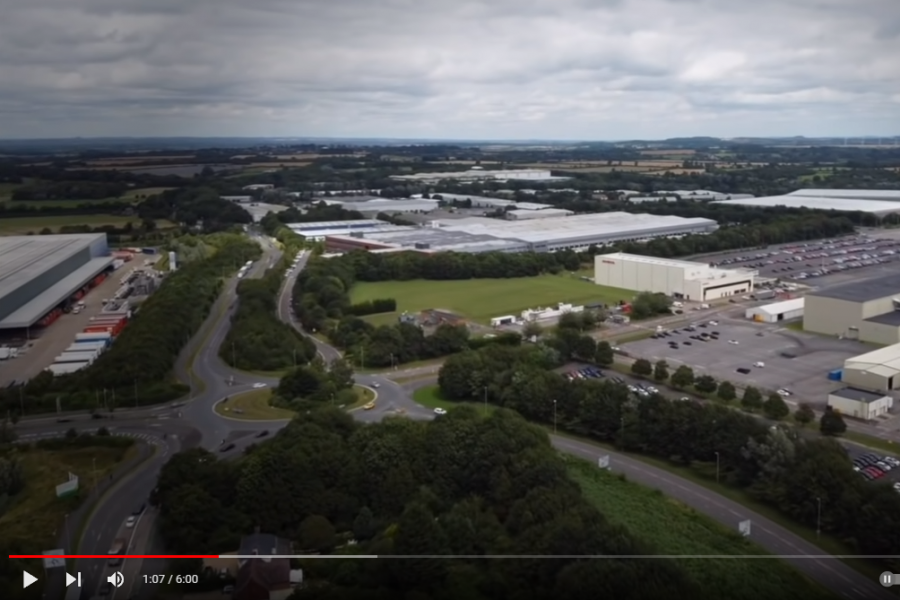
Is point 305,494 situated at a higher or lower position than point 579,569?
lower

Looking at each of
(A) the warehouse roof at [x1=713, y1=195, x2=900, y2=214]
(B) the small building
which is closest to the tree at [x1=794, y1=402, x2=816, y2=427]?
(B) the small building

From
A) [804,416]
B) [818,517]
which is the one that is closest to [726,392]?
[804,416]

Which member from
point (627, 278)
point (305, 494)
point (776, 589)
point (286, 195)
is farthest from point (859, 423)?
point (286, 195)

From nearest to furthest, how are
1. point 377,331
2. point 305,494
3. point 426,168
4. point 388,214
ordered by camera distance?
point 305,494 → point 377,331 → point 388,214 → point 426,168

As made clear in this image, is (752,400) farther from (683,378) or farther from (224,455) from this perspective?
(224,455)

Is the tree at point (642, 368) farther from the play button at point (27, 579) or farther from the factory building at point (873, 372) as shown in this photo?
the play button at point (27, 579)

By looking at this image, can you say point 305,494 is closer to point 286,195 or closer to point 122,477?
point 122,477

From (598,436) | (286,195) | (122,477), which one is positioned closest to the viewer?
(122,477)
